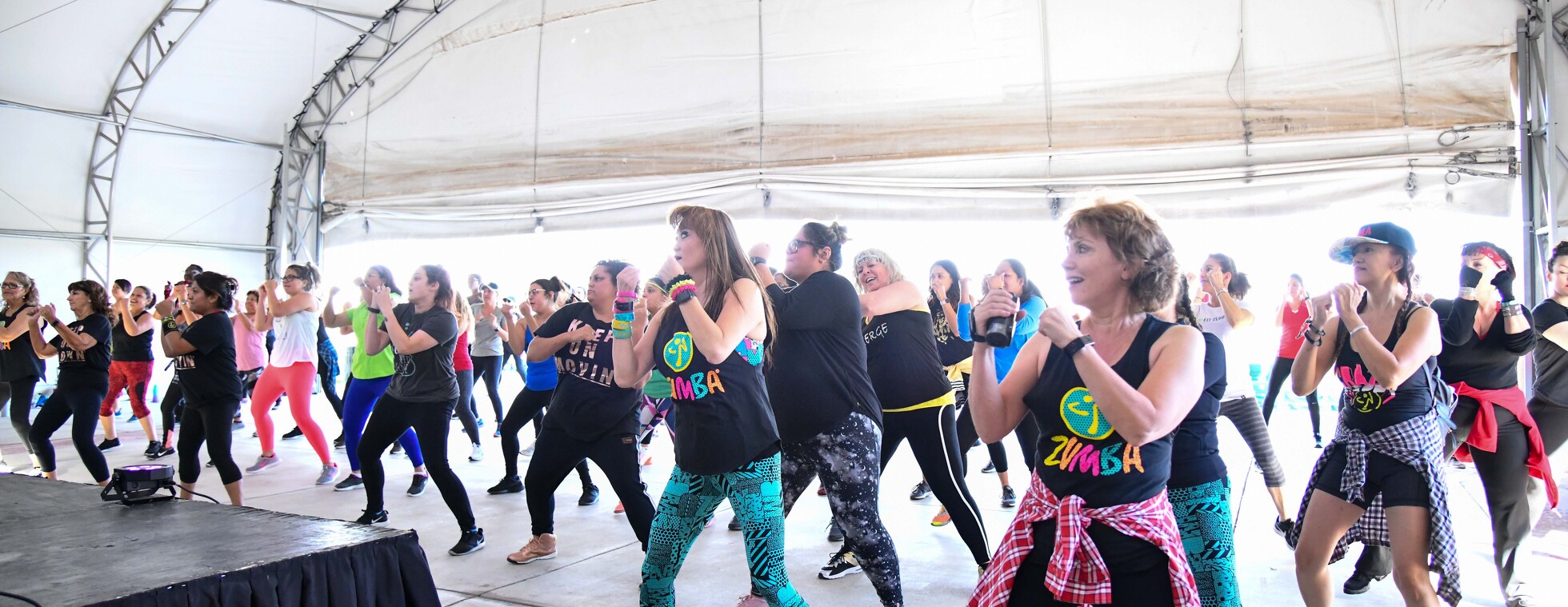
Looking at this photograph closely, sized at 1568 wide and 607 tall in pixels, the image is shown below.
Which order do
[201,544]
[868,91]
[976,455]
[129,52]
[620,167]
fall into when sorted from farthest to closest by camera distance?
1. [129,52]
2. [620,167]
3. [868,91]
4. [976,455]
5. [201,544]

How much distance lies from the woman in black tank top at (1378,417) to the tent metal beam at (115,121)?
47.9ft

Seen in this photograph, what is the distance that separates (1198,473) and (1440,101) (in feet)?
25.0

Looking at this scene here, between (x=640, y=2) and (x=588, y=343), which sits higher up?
(x=640, y=2)

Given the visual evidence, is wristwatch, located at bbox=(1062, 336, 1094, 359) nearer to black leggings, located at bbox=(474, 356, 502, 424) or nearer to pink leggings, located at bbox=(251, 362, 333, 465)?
pink leggings, located at bbox=(251, 362, 333, 465)

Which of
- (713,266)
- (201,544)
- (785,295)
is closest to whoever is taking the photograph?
(201,544)

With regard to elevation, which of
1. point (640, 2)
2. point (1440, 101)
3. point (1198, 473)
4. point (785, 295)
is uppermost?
point (640, 2)

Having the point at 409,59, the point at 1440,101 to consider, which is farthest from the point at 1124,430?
the point at 409,59

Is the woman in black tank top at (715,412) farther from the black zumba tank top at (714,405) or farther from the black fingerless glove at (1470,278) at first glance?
the black fingerless glove at (1470,278)

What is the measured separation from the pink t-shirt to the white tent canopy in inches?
181

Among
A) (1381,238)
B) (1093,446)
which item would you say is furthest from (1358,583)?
(1093,446)

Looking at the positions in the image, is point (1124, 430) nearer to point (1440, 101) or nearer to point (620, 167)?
point (1440, 101)

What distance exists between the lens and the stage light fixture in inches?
108

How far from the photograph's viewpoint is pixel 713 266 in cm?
297

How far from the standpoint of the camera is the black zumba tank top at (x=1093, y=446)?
1819 mm
